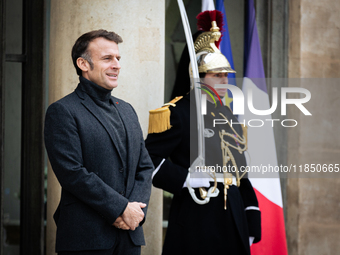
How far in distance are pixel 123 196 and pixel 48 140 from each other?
45cm

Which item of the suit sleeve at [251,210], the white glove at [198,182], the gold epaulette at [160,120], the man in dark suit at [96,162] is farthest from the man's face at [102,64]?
the suit sleeve at [251,210]

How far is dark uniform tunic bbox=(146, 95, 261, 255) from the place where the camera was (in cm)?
293

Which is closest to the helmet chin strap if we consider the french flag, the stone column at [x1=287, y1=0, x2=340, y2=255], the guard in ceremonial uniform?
the guard in ceremonial uniform

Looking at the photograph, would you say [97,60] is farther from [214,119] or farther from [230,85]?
[230,85]

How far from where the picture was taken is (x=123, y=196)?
2.22 m

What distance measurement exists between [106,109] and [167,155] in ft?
2.53

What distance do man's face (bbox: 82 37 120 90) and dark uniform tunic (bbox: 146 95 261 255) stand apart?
0.79 meters

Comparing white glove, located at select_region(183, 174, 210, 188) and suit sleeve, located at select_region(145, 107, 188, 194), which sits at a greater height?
suit sleeve, located at select_region(145, 107, 188, 194)

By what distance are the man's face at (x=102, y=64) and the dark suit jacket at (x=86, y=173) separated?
111mm

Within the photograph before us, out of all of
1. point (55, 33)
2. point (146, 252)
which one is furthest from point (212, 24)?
point (146, 252)

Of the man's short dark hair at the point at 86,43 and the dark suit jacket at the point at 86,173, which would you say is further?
the man's short dark hair at the point at 86,43

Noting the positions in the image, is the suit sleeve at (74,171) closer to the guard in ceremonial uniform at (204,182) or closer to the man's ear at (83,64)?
the man's ear at (83,64)

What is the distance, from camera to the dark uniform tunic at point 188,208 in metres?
2.93

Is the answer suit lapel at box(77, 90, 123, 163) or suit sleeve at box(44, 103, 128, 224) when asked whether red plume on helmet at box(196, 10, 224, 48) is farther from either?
suit sleeve at box(44, 103, 128, 224)
